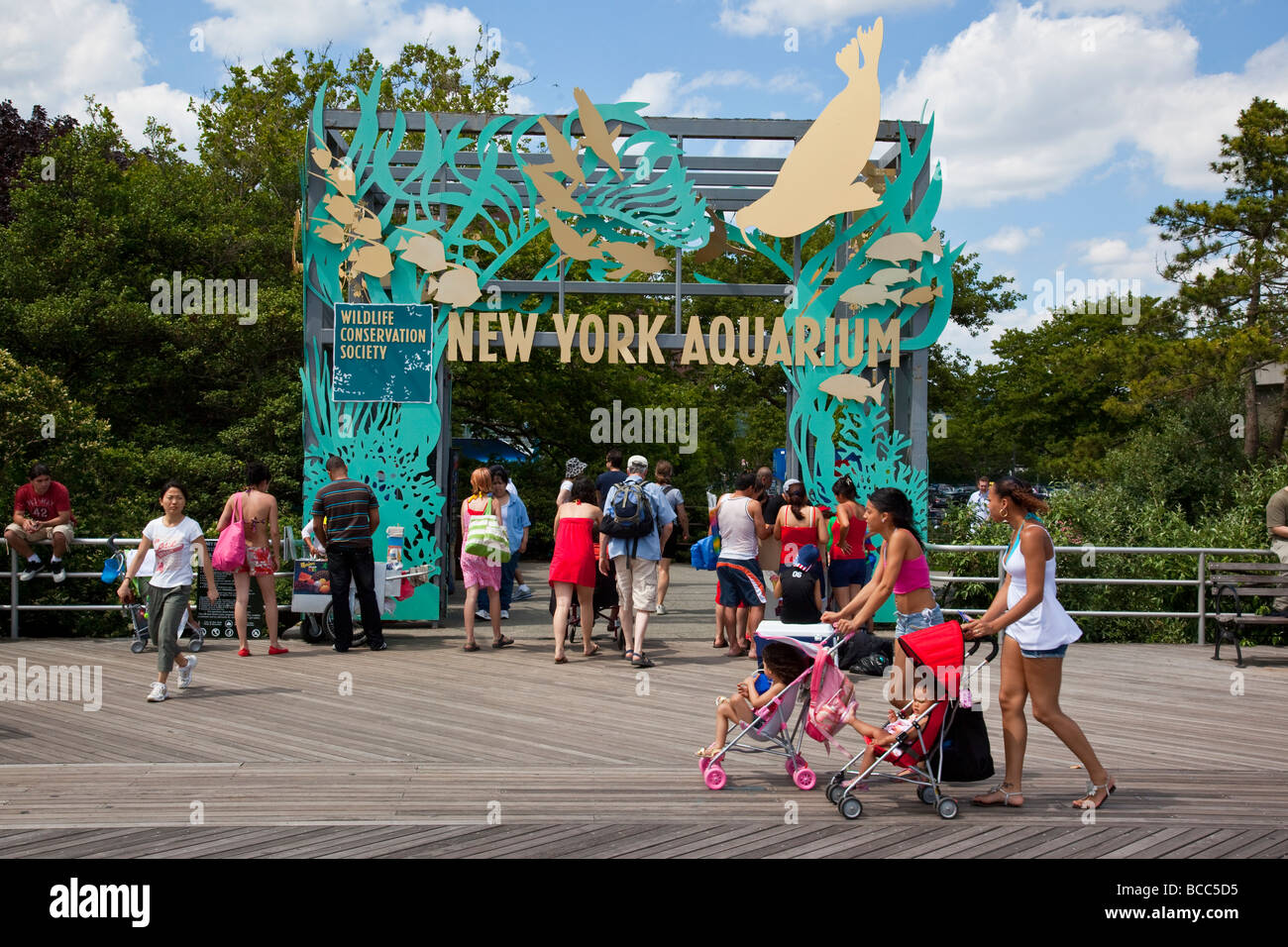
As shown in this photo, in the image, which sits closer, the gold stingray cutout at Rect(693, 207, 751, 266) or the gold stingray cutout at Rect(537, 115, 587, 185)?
the gold stingray cutout at Rect(537, 115, 587, 185)

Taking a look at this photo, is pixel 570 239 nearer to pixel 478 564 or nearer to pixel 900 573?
pixel 478 564

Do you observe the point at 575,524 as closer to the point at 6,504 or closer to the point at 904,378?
the point at 904,378

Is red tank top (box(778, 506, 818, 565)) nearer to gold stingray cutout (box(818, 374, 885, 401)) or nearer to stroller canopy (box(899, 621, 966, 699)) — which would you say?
gold stingray cutout (box(818, 374, 885, 401))

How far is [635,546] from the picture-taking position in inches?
401

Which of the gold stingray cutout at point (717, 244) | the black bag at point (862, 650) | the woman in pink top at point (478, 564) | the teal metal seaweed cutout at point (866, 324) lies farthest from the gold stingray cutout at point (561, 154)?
the black bag at point (862, 650)

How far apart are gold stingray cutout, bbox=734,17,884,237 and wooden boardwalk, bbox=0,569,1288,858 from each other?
5607 mm

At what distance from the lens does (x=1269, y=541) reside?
41.0 ft

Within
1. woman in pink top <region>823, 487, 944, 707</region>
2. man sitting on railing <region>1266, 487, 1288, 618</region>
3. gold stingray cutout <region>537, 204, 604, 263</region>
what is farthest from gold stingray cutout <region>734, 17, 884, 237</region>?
woman in pink top <region>823, 487, 944, 707</region>

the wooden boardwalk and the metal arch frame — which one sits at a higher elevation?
the metal arch frame

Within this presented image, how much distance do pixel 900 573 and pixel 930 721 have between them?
0.93 meters

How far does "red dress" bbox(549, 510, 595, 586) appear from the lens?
33.6ft

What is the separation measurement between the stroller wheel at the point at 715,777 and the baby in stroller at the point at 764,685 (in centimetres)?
8

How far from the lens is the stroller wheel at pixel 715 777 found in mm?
6117

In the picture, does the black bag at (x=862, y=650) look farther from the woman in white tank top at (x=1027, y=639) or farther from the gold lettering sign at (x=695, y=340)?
the gold lettering sign at (x=695, y=340)
